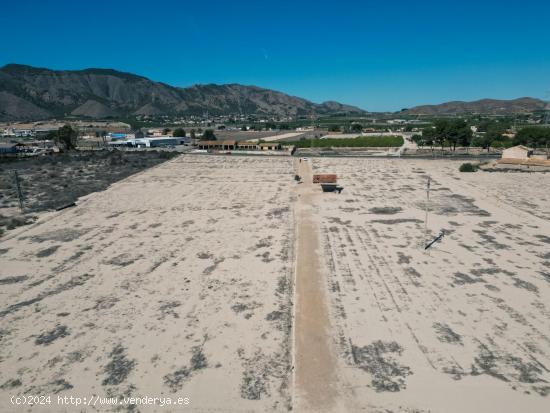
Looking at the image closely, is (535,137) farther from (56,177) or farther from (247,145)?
(56,177)

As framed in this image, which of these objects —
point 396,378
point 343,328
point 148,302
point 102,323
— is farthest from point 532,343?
point 102,323

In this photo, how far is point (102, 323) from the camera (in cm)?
1466

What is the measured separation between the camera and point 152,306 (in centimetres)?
1584

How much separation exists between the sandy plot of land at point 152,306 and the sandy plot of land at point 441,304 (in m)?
2.65

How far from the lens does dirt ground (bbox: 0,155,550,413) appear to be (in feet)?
37.0

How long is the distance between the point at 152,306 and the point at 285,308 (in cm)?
550

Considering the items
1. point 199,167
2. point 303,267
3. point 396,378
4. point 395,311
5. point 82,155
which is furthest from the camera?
point 82,155

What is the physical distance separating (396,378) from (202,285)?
9.48 meters

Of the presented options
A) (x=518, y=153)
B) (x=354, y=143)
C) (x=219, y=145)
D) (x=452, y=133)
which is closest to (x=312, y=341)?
(x=518, y=153)


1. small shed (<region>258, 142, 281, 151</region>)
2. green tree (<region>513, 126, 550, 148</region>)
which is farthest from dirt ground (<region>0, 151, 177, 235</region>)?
green tree (<region>513, 126, 550, 148</region>)

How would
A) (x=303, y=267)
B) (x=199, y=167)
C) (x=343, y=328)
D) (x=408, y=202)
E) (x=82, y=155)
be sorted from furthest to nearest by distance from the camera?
(x=82, y=155), (x=199, y=167), (x=408, y=202), (x=303, y=267), (x=343, y=328)

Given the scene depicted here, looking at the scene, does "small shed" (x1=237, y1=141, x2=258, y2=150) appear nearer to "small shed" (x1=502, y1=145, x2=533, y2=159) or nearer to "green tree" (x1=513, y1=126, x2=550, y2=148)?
"small shed" (x1=502, y1=145, x2=533, y2=159)

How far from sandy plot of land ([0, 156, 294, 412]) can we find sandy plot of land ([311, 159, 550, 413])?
2.65 meters

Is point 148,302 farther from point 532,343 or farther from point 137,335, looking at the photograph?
point 532,343
